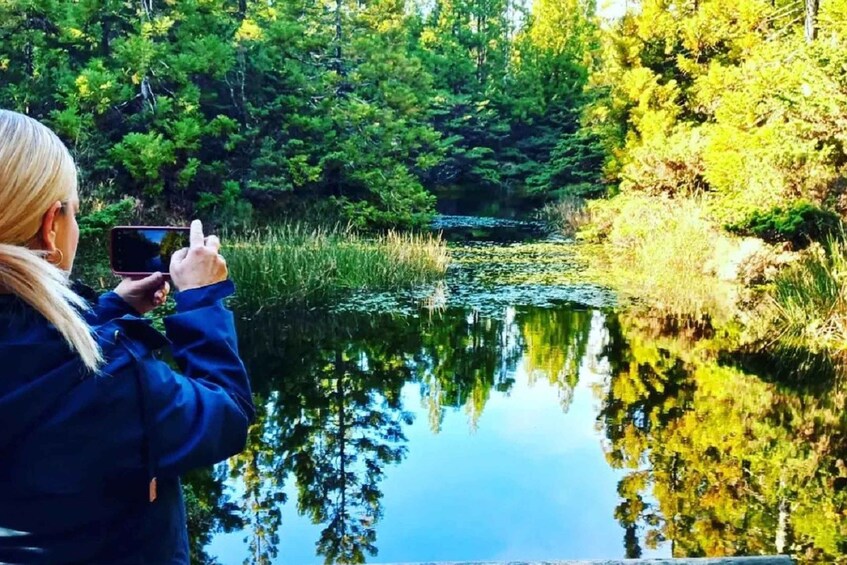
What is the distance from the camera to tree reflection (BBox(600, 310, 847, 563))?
3494mm

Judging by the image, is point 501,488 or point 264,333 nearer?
point 501,488

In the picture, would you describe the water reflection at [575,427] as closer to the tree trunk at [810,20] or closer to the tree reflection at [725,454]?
the tree reflection at [725,454]

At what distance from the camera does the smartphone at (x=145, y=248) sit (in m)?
1.30

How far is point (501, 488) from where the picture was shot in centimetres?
411

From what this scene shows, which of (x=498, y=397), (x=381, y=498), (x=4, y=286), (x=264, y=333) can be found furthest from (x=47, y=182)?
(x=264, y=333)

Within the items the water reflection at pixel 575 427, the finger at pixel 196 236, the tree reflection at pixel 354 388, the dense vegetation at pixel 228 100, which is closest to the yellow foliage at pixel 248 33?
the dense vegetation at pixel 228 100

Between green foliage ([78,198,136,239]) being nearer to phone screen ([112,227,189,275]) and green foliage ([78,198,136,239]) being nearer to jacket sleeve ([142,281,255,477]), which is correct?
phone screen ([112,227,189,275])

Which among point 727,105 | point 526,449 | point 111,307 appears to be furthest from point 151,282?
point 727,105

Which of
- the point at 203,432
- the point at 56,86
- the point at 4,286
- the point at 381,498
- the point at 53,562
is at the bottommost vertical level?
the point at 381,498

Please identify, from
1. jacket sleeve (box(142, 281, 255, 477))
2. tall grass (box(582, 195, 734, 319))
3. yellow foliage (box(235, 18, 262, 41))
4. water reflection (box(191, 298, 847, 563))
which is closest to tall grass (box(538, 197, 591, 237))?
tall grass (box(582, 195, 734, 319))

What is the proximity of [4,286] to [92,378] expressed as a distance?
0.42ft

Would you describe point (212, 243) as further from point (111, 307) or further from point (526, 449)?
point (526, 449)

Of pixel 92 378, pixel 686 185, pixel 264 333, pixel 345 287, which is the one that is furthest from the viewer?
pixel 686 185

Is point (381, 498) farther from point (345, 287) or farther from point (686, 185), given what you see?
point (686, 185)
